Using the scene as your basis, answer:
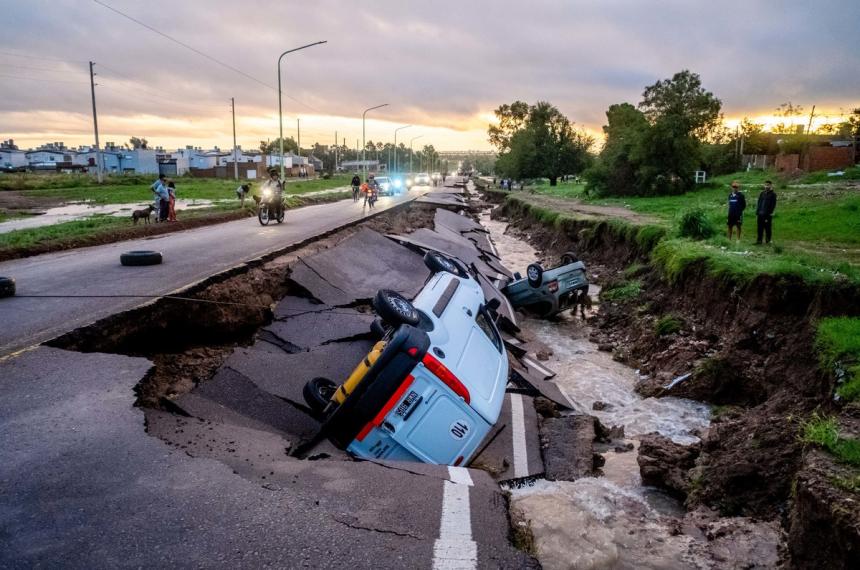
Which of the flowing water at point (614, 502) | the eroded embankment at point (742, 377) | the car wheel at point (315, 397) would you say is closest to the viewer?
the flowing water at point (614, 502)

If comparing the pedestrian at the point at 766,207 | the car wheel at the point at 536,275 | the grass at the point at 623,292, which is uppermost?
the pedestrian at the point at 766,207

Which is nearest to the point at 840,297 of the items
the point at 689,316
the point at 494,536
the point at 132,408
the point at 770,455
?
the point at 689,316

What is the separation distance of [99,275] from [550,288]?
9828 millimetres

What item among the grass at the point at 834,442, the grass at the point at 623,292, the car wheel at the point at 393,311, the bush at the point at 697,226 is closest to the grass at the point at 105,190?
the grass at the point at 623,292

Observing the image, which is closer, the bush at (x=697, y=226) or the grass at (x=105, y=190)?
the bush at (x=697, y=226)

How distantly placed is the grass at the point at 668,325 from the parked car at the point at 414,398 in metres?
7.91

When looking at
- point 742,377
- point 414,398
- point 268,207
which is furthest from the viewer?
point 268,207

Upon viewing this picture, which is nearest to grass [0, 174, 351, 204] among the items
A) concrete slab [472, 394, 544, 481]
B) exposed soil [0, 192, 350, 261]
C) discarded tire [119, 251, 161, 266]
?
exposed soil [0, 192, 350, 261]

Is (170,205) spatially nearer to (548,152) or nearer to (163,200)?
(163,200)

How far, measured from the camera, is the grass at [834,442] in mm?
4371

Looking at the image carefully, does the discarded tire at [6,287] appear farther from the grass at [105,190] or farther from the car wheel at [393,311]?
the grass at [105,190]

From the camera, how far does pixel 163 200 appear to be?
19.6m

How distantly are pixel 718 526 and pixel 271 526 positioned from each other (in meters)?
3.95

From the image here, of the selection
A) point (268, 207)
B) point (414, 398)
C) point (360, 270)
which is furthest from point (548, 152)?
point (414, 398)
